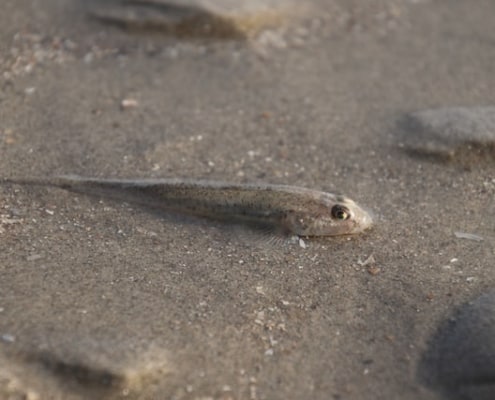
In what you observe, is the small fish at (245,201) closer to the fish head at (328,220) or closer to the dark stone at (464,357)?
the fish head at (328,220)

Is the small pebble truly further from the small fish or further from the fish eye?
the fish eye

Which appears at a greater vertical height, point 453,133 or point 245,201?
point 453,133

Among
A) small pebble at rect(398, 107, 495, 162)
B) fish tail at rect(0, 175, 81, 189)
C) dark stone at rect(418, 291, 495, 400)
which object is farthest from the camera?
small pebble at rect(398, 107, 495, 162)

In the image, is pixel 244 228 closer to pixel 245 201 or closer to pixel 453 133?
pixel 245 201

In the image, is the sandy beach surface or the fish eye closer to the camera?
the sandy beach surface

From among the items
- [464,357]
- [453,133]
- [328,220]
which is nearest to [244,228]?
[328,220]

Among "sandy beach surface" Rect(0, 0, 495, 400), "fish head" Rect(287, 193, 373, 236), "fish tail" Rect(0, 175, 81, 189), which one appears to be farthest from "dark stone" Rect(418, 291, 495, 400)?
"fish tail" Rect(0, 175, 81, 189)

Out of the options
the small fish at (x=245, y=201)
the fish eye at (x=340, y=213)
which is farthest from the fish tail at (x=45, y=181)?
the fish eye at (x=340, y=213)

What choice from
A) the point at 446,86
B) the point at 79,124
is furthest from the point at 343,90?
the point at 79,124
